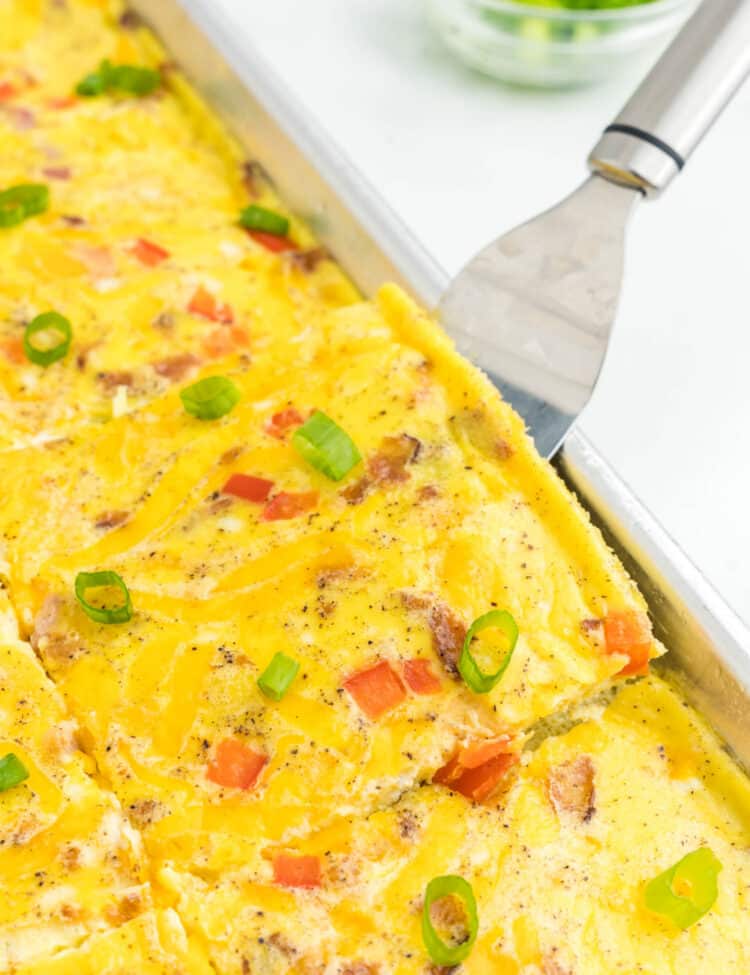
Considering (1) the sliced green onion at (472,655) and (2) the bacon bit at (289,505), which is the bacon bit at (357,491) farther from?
(1) the sliced green onion at (472,655)

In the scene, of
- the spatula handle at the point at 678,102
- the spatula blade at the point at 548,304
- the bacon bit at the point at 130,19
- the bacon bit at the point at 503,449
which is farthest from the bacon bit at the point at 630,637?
the bacon bit at the point at 130,19

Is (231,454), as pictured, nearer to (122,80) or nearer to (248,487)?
(248,487)

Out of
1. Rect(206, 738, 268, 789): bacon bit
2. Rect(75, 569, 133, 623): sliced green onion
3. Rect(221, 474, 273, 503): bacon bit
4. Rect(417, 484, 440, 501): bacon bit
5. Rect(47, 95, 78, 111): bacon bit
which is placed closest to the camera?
Rect(206, 738, 268, 789): bacon bit

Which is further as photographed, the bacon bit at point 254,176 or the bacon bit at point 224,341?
the bacon bit at point 254,176

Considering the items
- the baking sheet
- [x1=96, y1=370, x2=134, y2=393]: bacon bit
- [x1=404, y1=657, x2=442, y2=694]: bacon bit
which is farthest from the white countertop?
[x1=96, y1=370, x2=134, y2=393]: bacon bit

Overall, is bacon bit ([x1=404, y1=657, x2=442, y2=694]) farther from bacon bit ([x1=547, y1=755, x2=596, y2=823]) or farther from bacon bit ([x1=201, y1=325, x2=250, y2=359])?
bacon bit ([x1=201, y1=325, x2=250, y2=359])

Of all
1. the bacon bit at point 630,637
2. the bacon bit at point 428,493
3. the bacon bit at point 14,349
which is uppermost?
the bacon bit at point 630,637
